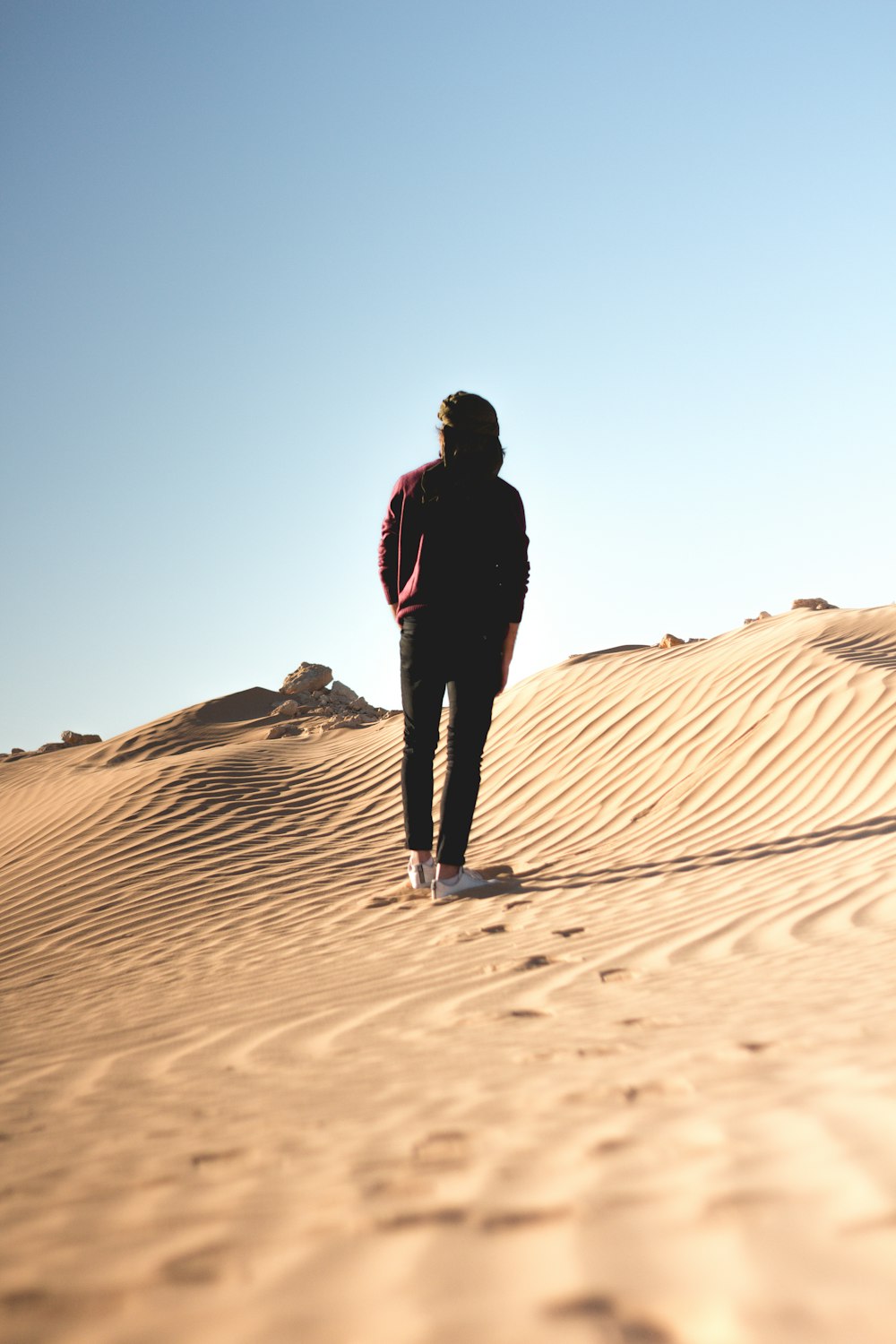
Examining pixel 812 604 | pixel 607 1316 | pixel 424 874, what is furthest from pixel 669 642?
pixel 607 1316

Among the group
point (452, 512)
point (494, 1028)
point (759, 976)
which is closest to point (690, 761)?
point (452, 512)

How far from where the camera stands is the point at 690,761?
22.6 ft

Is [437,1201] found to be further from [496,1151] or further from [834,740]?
[834,740]

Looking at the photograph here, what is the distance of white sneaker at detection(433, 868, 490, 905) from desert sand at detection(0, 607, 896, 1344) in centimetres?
16

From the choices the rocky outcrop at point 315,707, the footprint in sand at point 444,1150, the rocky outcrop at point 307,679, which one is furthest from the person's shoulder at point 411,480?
the rocky outcrop at point 307,679

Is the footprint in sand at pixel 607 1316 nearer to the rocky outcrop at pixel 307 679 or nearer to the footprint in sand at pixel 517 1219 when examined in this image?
the footprint in sand at pixel 517 1219

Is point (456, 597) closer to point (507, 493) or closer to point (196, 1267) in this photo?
point (507, 493)

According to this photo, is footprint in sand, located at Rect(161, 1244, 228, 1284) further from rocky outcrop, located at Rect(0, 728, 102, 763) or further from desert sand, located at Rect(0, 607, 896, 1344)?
rocky outcrop, located at Rect(0, 728, 102, 763)

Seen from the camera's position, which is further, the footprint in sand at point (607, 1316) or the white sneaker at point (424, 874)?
the white sneaker at point (424, 874)

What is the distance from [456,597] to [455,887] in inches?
53.3

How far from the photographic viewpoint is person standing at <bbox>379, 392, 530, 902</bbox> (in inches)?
178

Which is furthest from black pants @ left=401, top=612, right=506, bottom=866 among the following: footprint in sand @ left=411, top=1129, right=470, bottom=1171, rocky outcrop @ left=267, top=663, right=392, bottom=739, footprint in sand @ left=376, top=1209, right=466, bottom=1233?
rocky outcrop @ left=267, top=663, right=392, bottom=739

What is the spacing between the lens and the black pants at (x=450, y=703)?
454 cm

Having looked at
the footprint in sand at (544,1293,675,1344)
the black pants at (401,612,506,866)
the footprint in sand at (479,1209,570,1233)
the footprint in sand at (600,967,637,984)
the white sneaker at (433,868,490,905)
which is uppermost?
the black pants at (401,612,506,866)
